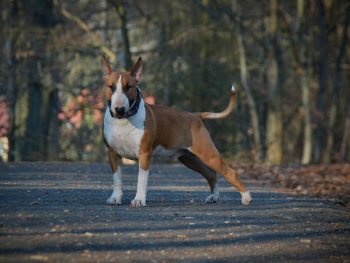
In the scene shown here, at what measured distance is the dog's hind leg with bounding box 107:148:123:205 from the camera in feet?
35.3

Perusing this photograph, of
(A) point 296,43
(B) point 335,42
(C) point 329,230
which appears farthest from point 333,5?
(C) point 329,230

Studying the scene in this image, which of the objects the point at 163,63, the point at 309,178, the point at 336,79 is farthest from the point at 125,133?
the point at 336,79

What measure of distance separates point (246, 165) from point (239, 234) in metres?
14.3

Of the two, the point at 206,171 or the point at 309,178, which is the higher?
the point at 206,171

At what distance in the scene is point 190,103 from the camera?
33281 mm

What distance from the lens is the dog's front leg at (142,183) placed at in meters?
10.7

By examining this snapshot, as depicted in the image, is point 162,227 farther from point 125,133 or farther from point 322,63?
point 322,63

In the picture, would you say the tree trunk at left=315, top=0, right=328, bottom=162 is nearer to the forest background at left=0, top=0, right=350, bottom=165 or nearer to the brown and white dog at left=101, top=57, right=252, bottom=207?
the forest background at left=0, top=0, right=350, bottom=165

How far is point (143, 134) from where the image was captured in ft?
35.8

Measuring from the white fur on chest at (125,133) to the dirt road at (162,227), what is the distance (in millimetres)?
694

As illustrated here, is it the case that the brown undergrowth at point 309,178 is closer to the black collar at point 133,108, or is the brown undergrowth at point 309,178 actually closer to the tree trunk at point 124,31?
the black collar at point 133,108

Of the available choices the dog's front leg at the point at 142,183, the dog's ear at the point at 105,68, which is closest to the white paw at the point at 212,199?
the dog's front leg at the point at 142,183

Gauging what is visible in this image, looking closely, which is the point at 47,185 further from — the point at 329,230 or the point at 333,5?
the point at 333,5

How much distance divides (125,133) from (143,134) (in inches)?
9.8
